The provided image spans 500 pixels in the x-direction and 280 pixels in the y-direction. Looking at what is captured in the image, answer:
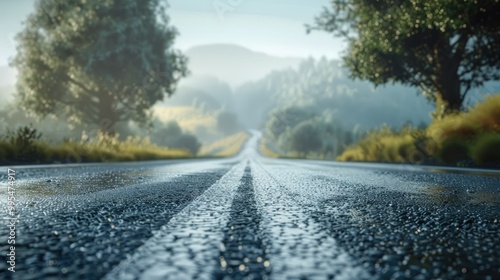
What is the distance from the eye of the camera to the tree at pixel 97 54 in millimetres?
29078

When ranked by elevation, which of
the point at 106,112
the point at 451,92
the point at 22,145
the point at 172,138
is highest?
the point at 172,138

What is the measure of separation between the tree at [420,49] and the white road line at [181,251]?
43.8 feet

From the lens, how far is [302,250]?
2.46 m

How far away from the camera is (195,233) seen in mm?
2932

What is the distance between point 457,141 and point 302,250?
13.9 metres

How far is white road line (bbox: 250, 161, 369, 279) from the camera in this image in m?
1.98

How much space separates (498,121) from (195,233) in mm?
13122

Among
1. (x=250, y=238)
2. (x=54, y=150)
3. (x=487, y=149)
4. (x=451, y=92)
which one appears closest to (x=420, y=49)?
(x=451, y=92)

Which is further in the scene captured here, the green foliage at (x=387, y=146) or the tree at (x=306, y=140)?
the tree at (x=306, y=140)

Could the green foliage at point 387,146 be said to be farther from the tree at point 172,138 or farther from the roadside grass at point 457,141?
the tree at point 172,138

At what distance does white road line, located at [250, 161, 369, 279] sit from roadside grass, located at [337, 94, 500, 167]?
33.1ft

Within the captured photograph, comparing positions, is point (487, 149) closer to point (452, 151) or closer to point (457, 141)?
point (457, 141)

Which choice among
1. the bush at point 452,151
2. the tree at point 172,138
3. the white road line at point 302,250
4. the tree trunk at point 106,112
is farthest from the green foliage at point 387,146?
the tree at point 172,138

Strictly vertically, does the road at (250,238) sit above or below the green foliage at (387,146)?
below
